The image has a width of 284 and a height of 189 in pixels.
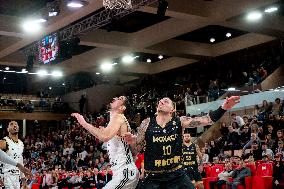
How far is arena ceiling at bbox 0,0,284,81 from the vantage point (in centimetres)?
1789

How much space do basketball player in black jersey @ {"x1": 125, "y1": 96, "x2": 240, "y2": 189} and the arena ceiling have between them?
10.8 metres

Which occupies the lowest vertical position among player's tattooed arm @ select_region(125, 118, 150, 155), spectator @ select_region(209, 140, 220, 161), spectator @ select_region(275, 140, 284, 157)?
spectator @ select_region(209, 140, 220, 161)

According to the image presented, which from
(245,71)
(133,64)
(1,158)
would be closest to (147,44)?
(245,71)

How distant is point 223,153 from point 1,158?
462 inches

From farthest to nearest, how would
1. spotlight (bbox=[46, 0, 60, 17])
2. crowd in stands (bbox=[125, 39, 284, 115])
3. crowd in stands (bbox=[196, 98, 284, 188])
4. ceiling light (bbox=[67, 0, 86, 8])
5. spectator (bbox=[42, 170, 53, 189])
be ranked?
1. crowd in stands (bbox=[125, 39, 284, 115])
2. spectator (bbox=[42, 170, 53, 189])
3. spotlight (bbox=[46, 0, 60, 17])
4. ceiling light (bbox=[67, 0, 86, 8])
5. crowd in stands (bbox=[196, 98, 284, 188])

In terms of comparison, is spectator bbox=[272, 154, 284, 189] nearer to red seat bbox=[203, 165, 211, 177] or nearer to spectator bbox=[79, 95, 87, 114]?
red seat bbox=[203, 165, 211, 177]

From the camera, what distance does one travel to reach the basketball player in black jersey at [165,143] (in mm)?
5508

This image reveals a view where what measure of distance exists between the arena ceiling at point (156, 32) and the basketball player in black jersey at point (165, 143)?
1085cm

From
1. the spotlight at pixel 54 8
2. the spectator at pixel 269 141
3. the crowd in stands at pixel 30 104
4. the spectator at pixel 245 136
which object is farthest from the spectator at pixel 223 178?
the crowd in stands at pixel 30 104

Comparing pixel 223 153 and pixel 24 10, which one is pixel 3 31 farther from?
pixel 223 153

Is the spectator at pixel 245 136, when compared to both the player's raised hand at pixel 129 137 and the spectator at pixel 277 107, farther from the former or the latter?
the player's raised hand at pixel 129 137

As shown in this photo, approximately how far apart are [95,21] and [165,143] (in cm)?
1361

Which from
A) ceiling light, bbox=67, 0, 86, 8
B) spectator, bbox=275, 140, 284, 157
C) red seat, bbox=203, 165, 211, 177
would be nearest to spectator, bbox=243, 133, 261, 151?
spectator, bbox=275, 140, 284, 157

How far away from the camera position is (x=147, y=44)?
898 inches
